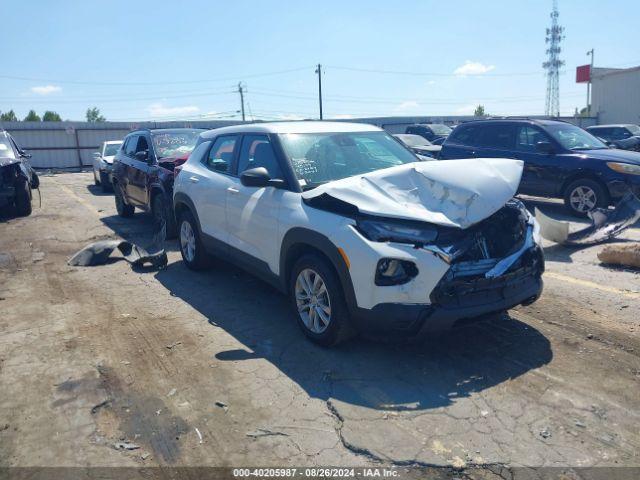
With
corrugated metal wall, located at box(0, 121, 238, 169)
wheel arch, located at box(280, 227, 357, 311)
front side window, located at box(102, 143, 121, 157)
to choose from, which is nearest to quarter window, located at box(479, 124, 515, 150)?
wheel arch, located at box(280, 227, 357, 311)

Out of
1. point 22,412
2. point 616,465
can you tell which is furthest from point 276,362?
point 616,465

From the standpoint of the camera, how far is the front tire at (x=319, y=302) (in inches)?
157

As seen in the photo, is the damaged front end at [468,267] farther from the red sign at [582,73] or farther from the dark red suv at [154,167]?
the red sign at [582,73]

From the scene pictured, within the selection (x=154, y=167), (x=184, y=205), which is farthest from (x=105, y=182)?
(x=184, y=205)

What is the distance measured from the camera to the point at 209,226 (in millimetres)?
5969

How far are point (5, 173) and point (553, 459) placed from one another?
38.3 feet

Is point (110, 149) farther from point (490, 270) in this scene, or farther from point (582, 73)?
point (582, 73)

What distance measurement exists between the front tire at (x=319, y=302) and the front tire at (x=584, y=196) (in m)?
6.99

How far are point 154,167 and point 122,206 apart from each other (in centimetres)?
289

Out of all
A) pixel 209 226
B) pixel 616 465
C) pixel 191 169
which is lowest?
pixel 616 465

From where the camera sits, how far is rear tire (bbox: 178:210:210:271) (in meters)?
6.45

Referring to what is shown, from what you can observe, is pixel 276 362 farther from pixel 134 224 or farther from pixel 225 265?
pixel 134 224

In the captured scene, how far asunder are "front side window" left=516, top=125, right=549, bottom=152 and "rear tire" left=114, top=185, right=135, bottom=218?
801 centimetres

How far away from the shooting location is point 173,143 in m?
9.05
